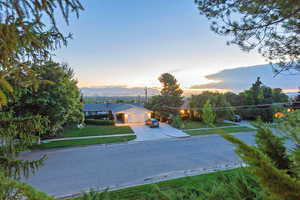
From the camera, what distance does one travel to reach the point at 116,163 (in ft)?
24.0

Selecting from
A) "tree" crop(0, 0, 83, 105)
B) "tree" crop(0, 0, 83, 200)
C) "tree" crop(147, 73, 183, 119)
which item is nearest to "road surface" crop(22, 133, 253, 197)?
"tree" crop(0, 0, 83, 200)

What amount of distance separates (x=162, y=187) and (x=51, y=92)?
24.9ft

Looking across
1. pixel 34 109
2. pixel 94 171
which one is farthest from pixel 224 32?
pixel 34 109

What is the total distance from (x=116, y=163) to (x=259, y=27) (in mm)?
7622

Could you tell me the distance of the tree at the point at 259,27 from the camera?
10.1 ft

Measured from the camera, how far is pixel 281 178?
65 cm

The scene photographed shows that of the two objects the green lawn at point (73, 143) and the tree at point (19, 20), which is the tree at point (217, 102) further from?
the tree at point (19, 20)

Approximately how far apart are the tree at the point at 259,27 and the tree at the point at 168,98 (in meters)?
16.8

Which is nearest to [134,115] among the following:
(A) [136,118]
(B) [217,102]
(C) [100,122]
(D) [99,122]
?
(A) [136,118]

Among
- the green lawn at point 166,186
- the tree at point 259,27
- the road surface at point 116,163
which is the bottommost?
the road surface at point 116,163

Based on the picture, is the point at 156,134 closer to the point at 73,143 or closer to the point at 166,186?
the point at 73,143

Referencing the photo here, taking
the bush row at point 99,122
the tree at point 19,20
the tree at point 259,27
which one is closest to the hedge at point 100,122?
the bush row at point 99,122

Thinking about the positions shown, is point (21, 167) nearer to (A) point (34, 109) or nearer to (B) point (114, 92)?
(A) point (34, 109)

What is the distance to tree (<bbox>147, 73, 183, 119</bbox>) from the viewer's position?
67.7 feet
